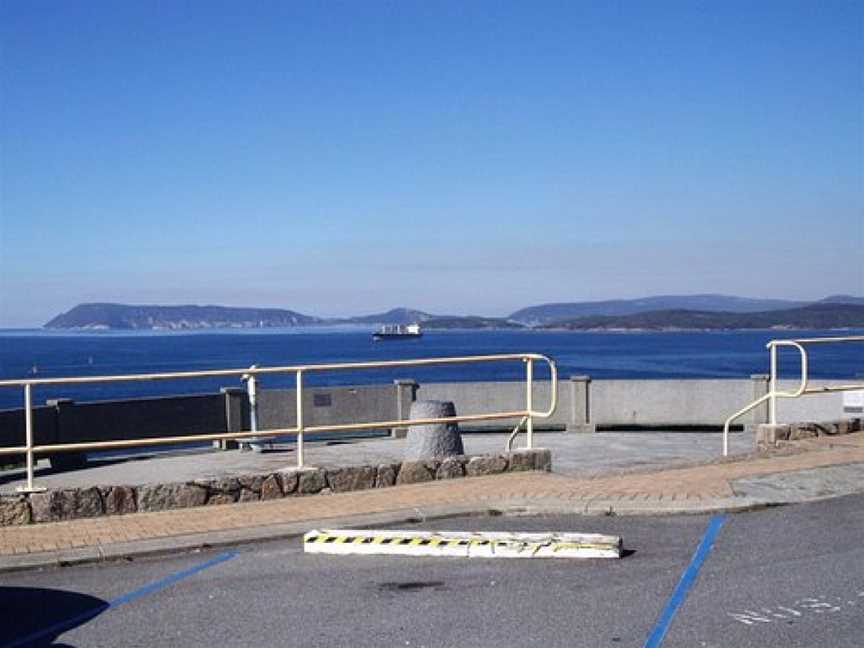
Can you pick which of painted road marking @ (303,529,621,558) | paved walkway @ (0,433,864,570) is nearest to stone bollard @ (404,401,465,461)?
paved walkway @ (0,433,864,570)

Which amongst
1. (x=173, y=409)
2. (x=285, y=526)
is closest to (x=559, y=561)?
(x=285, y=526)

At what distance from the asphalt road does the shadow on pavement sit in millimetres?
19

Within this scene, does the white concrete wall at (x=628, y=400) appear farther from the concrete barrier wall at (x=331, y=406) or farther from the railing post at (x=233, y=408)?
the railing post at (x=233, y=408)

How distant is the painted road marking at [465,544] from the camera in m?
8.86

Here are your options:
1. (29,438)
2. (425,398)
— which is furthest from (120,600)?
(425,398)

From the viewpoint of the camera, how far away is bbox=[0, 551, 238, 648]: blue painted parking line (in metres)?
7.03

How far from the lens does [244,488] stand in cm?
1165

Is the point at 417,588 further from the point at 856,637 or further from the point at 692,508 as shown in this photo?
the point at 692,508

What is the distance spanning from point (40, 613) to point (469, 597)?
9.01ft

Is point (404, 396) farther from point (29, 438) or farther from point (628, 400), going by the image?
point (29, 438)

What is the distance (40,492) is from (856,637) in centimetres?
723

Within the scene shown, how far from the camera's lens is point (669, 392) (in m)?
26.7

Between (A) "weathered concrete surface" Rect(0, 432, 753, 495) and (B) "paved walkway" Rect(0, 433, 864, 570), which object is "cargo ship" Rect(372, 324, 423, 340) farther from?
(B) "paved walkway" Rect(0, 433, 864, 570)

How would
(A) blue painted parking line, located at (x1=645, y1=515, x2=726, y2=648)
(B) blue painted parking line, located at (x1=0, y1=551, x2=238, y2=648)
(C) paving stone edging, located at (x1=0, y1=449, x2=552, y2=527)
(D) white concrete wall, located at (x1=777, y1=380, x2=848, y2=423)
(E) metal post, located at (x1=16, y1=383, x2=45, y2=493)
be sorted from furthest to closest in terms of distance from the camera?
(D) white concrete wall, located at (x1=777, y1=380, x2=848, y2=423)
(C) paving stone edging, located at (x1=0, y1=449, x2=552, y2=527)
(E) metal post, located at (x1=16, y1=383, x2=45, y2=493)
(B) blue painted parking line, located at (x1=0, y1=551, x2=238, y2=648)
(A) blue painted parking line, located at (x1=645, y1=515, x2=726, y2=648)
